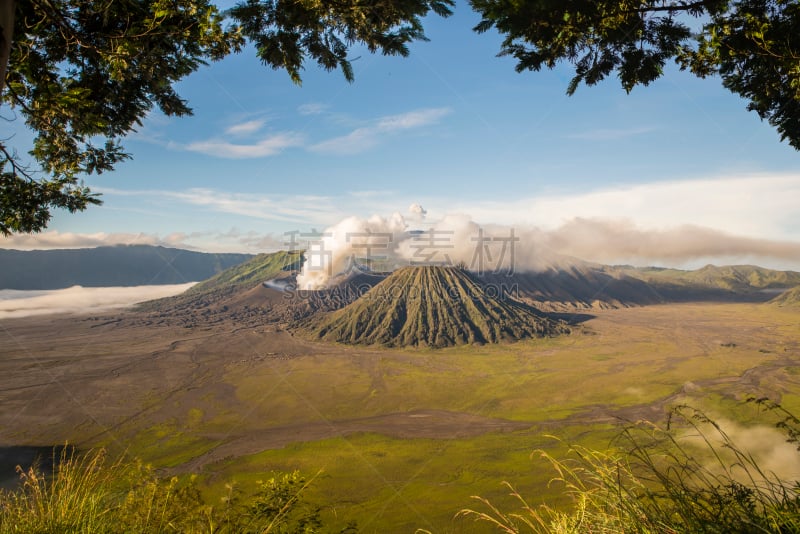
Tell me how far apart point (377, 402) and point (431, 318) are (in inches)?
3303

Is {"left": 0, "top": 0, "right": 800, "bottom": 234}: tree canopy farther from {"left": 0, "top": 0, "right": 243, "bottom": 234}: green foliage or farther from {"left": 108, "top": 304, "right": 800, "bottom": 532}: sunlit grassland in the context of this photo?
{"left": 108, "top": 304, "right": 800, "bottom": 532}: sunlit grassland

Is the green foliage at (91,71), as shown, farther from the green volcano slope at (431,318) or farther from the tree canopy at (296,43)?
the green volcano slope at (431,318)

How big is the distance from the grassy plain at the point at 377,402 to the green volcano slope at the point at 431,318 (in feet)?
39.6

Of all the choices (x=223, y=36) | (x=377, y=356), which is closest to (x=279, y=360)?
(x=377, y=356)

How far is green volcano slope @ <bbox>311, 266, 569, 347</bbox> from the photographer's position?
14700cm

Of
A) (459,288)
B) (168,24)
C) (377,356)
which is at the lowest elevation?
(377,356)

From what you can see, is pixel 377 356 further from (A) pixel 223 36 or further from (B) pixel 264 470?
(A) pixel 223 36

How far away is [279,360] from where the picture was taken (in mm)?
113375

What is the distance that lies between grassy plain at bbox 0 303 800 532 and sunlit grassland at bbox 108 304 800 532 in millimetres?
343

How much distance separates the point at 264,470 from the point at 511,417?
4339 cm

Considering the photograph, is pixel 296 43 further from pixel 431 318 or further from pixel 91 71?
pixel 431 318

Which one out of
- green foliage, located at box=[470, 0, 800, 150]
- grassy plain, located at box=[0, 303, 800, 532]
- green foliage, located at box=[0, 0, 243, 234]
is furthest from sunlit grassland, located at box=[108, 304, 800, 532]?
green foliage, located at box=[0, 0, 243, 234]

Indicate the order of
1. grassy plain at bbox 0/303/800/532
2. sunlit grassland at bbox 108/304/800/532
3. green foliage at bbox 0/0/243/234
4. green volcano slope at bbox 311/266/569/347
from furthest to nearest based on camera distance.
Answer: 1. green volcano slope at bbox 311/266/569/347
2. grassy plain at bbox 0/303/800/532
3. sunlit grassland at bbox 108/304/800/532
4. green foliage at bbox 0/0/243/234

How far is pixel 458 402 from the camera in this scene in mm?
77562
